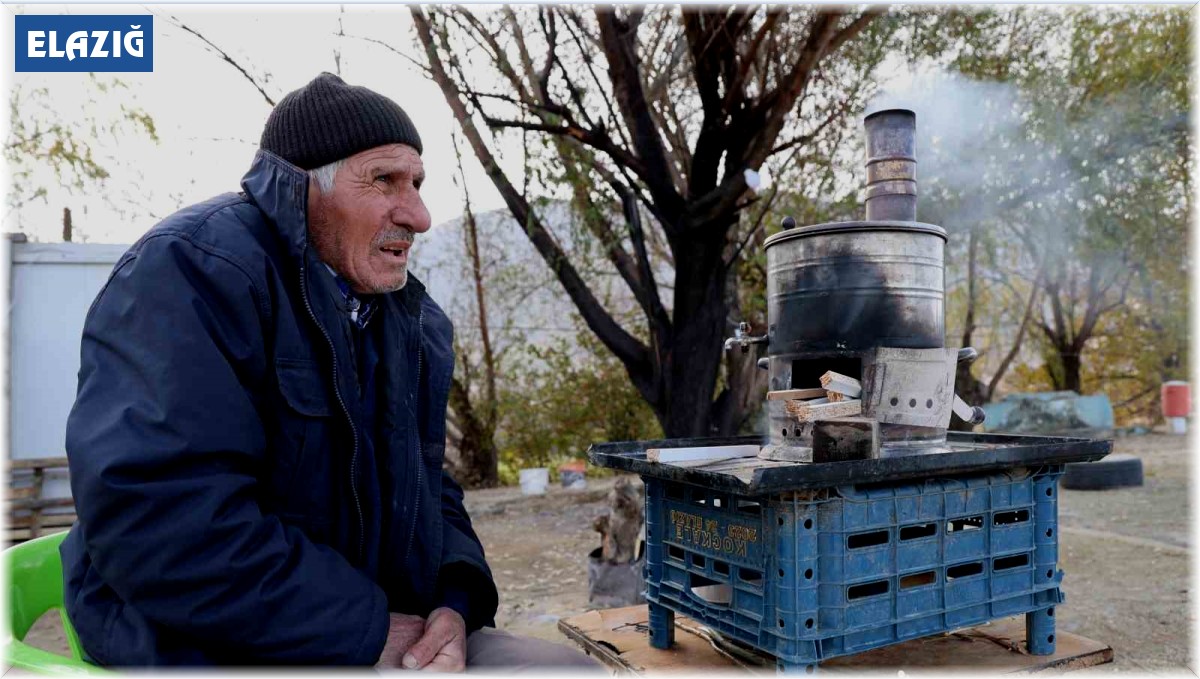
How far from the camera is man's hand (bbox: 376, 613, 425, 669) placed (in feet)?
6.72

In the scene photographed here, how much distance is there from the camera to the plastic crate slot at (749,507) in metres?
2.26

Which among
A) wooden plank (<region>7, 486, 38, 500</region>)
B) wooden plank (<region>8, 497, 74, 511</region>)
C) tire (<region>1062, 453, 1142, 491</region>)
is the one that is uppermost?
wooden plank (<region>7, 486, 38, 500</region>)

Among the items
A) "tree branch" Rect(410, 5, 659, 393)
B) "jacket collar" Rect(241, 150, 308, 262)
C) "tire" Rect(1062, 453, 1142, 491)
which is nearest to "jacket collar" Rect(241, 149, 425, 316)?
"jacket collar" Rect(241, 150, 308, 262)

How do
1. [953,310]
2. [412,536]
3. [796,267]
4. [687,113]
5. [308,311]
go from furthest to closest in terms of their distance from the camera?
1. [953,310]
2. [687,113]
3. [796,267]
4. [412,536]
5. [308,311]

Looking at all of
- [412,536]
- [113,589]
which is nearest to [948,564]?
[412,536]

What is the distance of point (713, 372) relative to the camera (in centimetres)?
673

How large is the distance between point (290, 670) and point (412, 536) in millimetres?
479

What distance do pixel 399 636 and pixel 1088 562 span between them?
567 cm

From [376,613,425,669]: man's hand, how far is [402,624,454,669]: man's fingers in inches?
0.9

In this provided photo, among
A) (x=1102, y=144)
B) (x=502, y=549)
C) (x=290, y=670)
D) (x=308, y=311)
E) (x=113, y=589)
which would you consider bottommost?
(x=502, y=549)

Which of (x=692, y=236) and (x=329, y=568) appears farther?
(x=692, y=236)

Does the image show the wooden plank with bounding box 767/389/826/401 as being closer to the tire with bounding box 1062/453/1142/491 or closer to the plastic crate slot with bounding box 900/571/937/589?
the plastic crate slot with bounding box 900/571/937/589

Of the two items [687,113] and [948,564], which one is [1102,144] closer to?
[687,113]

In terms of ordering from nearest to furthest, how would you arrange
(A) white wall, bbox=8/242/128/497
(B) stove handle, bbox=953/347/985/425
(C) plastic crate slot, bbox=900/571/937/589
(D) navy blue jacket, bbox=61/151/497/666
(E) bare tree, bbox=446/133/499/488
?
1. (D) navy blue jacket, bbox=61/151/497/666
2. (C) plastic crate slot, bbox=900/571/937/589
3. (B) stove handle, bbox=953/347/985/425
4. (A) white wall, bbox=8/242/128/497
5. (E) bare tree, bbox=446/133/499/488
